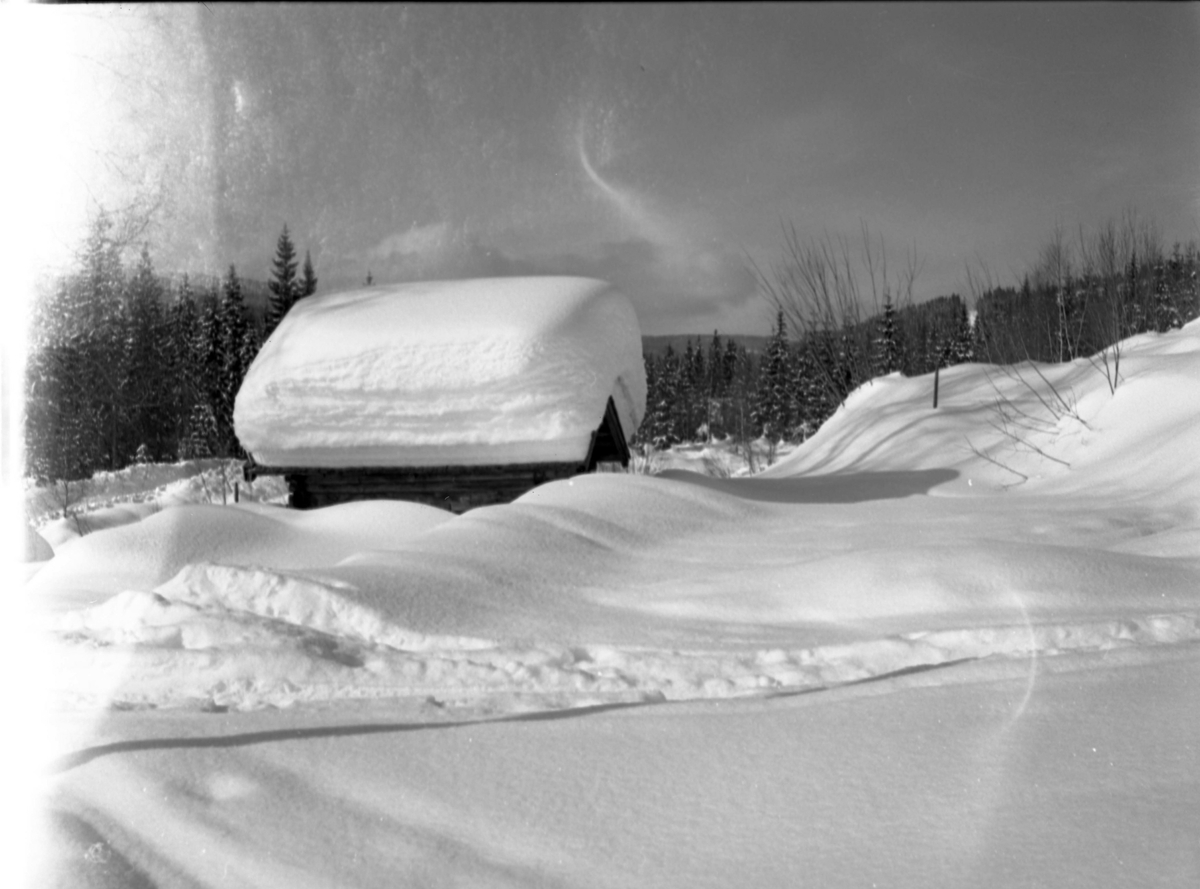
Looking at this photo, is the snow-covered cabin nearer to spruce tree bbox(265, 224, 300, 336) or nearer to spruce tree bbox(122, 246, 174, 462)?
spruce tree bbox(122, 246, 174, 462)

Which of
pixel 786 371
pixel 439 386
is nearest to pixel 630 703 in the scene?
pixel 439 386

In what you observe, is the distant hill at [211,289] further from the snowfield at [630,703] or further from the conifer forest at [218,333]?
the snowfield at [630,703]

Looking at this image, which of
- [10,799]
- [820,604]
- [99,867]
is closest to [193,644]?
[10,799]

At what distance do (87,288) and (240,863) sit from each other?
32.0ft

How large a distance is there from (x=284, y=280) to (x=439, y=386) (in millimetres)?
22790

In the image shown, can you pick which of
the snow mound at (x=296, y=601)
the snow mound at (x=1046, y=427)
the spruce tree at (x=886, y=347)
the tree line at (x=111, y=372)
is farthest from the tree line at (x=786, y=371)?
the snow mound at (x=296, y=601)

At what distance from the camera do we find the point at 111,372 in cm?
1176

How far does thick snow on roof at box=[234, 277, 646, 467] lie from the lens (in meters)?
9.80

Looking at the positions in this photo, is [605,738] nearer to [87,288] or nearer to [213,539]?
[213,539]

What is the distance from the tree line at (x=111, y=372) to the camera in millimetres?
9641

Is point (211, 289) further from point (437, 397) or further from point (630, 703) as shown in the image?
point (630, 703)

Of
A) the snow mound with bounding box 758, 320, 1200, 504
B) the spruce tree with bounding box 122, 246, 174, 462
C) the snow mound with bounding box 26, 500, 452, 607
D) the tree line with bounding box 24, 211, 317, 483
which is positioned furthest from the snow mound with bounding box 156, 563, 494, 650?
the snow mound with bounding box 758, 320, 1200, 504

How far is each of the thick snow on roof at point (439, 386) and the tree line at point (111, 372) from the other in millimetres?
1925

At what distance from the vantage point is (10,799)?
2.54 meters
